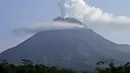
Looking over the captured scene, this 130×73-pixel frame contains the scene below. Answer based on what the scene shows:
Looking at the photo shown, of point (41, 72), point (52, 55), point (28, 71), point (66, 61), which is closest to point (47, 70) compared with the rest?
point (41, 72)

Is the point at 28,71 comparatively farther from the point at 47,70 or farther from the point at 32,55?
the point at 32,55

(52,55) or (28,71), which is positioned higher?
(52,55)

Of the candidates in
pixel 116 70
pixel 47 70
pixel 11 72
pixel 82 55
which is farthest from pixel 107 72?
pixel 82 55

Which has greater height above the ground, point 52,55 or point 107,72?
point 52,55

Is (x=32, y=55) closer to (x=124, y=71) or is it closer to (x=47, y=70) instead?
(x=47, y=70)

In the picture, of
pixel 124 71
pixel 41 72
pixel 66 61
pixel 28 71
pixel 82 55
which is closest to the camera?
pixel 124 71

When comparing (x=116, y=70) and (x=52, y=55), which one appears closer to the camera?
(x=116, y=70)

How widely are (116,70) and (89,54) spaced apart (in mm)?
168900

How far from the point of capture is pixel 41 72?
35.4m

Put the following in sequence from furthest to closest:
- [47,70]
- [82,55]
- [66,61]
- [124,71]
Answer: [82,55] → [66,61] → [47,70] → [124,71]

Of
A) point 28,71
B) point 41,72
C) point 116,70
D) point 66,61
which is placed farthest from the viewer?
point 66,61

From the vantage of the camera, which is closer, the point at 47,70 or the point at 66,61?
the point at 47,70

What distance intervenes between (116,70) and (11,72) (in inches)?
349

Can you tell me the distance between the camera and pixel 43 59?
18738 cm
